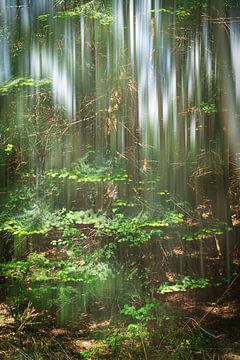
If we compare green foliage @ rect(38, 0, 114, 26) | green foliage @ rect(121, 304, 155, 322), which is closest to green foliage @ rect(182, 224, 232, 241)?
green foliage @ rect(121, 304, 155, 322)

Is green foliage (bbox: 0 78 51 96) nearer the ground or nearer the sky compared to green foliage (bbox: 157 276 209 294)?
nearer the sky

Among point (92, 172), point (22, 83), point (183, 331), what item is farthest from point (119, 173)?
point (183, 331)

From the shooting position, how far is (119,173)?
13.4 feet

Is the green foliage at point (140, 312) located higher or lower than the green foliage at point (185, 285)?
lower

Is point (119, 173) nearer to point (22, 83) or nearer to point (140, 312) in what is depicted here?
point (22, 83)

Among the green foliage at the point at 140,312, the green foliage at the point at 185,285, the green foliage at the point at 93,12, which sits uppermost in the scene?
the green foliage at the point at 93,12

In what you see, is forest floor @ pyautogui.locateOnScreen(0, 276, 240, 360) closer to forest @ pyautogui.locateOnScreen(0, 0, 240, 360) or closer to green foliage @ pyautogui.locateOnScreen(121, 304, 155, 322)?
forest @ pyautogui.locateOnScreen(0, 0, 240, 360)

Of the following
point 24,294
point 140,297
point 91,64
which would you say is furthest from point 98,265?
point 91,64

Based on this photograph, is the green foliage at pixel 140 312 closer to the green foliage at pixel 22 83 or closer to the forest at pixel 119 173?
the forest at pixel 119 173

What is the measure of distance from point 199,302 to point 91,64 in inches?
139

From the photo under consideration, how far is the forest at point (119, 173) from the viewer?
4309 millimetres

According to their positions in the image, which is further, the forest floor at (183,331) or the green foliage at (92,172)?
the green foliage at (92,172)

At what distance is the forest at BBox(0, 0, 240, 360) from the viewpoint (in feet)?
14.1

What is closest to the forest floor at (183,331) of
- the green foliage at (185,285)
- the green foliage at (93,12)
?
the green foliage at (185,285)
